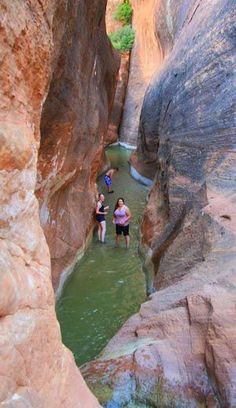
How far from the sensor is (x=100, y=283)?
968 centimetres

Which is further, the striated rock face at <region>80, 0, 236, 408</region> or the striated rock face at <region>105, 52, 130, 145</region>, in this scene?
the striated rock face at <region>105, 52, 130, 145</region>

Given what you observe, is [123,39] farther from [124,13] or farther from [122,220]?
[122,220]

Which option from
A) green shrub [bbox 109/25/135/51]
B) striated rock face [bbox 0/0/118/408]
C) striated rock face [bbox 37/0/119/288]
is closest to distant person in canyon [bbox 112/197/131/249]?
striated rock face [bbox 37/0/119/288]

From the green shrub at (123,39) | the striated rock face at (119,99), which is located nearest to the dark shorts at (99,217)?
the striated rock face at (119,99)

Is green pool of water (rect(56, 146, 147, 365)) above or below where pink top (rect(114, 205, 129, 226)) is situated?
below

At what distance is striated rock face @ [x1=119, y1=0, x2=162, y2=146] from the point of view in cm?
2931

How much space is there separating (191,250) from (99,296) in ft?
8.08

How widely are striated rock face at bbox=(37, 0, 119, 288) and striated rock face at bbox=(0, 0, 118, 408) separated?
125 inches

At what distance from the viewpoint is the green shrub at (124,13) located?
33406 mm

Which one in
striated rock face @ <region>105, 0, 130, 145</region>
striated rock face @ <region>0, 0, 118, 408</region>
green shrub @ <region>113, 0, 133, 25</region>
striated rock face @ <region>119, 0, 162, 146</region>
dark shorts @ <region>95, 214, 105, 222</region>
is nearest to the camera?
striated rock face @ <region>0, 0, 118, 408</region>

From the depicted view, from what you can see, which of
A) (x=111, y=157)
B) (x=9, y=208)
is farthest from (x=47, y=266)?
(x=111, y=157)

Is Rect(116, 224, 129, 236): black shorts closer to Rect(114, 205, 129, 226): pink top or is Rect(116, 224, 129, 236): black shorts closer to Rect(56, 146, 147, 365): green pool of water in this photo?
Rect(114, 205, 129, 226): pink top

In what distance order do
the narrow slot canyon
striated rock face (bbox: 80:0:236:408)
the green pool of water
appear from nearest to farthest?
the narrow slot canyon → striated rock face (bbox: 80:0:236:408) → the green pool of water

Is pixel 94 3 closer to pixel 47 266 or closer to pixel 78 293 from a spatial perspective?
pixel 78 293
